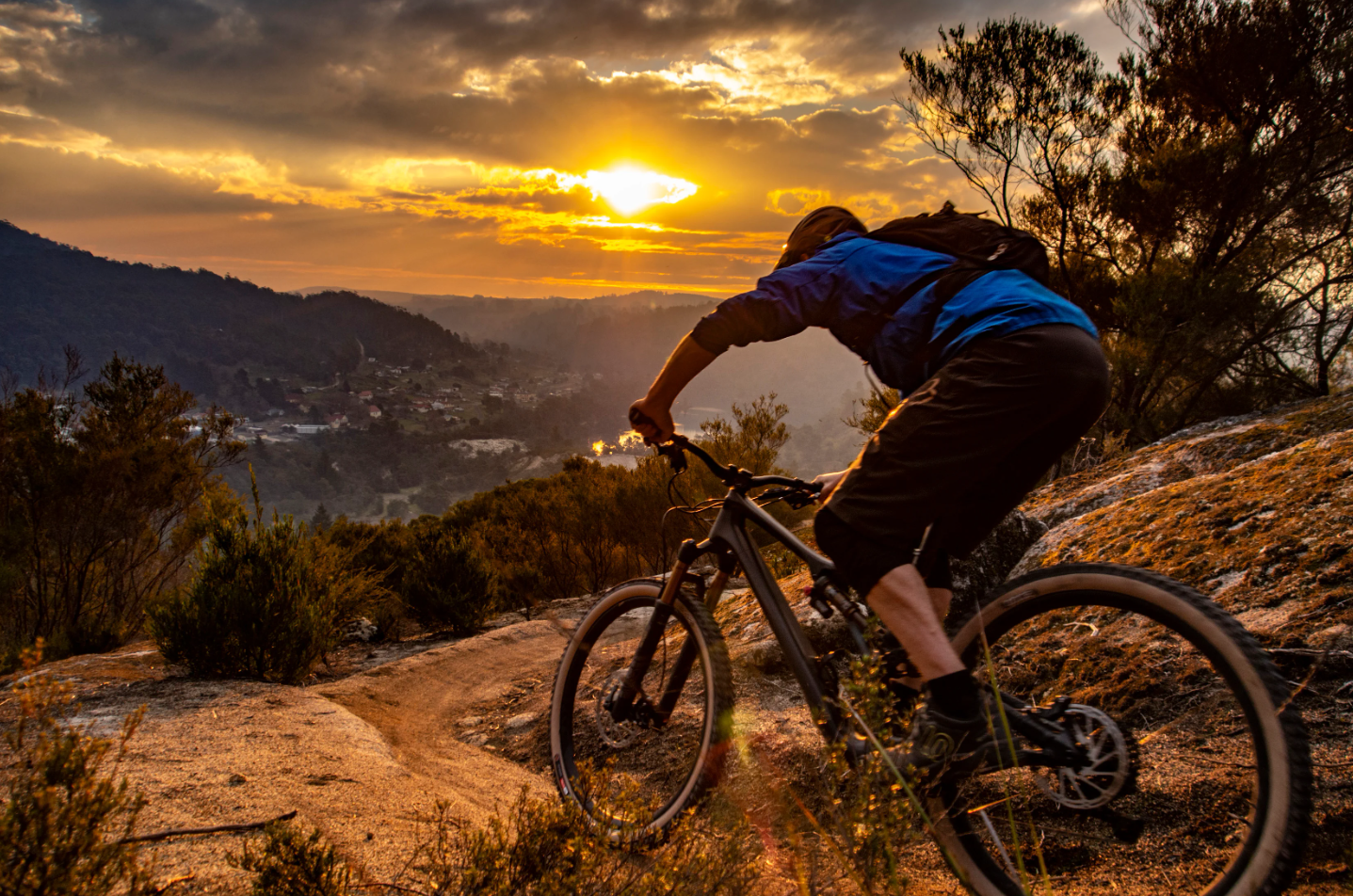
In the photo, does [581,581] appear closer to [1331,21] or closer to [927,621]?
[927,621]

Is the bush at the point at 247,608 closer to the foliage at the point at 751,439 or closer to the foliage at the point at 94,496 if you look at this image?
the foliage at the point at 94,496

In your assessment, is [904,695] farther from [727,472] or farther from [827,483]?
[727,472]

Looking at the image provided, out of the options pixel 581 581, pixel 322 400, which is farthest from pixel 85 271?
pixel 581 581

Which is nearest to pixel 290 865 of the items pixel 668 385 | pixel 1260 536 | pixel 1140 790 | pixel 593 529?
pixel 668 385

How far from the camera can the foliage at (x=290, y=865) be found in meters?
1.21

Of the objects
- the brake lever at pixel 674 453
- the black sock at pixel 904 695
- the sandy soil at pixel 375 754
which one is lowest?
the sandy soil at pixel 375 754

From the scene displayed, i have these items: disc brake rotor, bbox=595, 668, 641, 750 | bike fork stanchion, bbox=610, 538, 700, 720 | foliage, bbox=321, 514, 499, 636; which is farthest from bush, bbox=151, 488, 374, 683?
foliage, bbox=321, 514, 499, 636

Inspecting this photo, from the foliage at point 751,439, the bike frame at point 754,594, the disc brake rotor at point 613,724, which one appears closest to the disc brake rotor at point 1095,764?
the bike frame at point 754,594

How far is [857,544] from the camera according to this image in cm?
155

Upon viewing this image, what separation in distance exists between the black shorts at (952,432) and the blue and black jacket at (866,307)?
0.13 metres

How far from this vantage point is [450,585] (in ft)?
27.7

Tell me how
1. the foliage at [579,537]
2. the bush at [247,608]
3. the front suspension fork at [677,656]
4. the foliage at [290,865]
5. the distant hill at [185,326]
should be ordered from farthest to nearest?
the distant hill at [185,326], the foliage at [579,537], the bush at [247,608], the front suspension fork at [677,656], the foliage at [290,865]

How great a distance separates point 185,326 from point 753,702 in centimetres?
21193

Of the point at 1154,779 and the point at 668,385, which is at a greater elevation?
the point at 668,385
